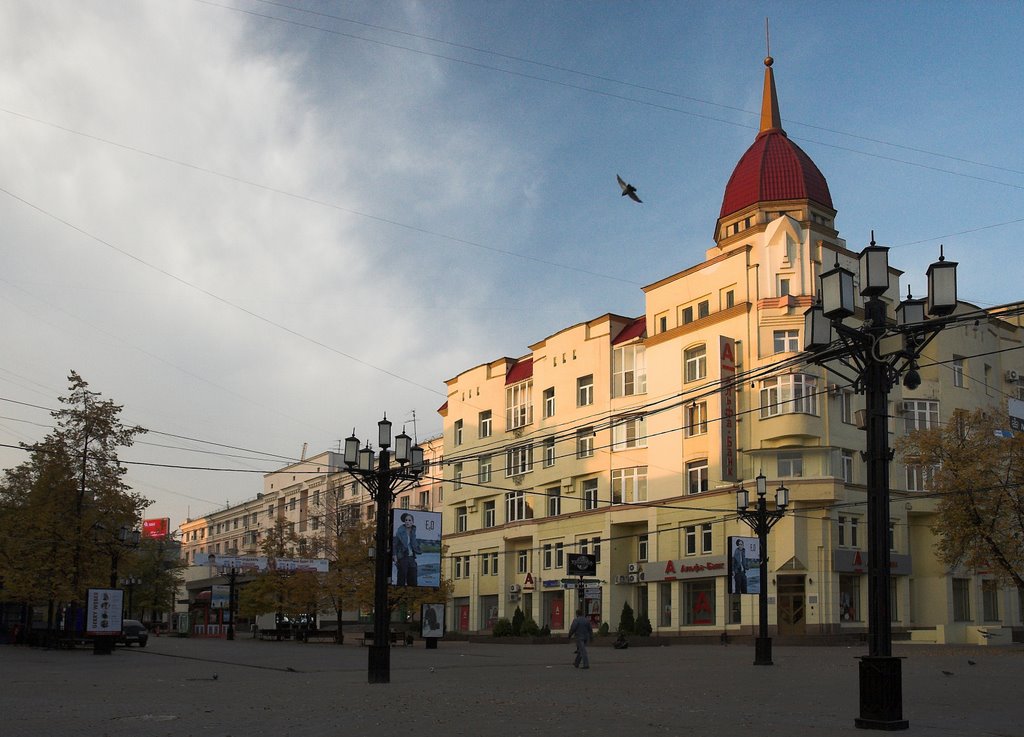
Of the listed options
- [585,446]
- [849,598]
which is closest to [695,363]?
[585,446]

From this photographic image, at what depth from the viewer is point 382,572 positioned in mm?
23016

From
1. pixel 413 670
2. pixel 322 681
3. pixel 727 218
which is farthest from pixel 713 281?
pixel 322 681

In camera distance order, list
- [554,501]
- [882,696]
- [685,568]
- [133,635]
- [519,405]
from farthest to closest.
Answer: [519,405]
[554,501]
[685,568]
[133,635]
[882,696]

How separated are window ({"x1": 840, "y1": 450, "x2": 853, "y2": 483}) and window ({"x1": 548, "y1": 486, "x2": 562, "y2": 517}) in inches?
738

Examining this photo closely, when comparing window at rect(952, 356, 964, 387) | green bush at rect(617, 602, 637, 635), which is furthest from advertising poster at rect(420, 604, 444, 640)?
window at rect(952, 356, 964, 387)

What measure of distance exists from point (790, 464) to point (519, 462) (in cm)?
2233

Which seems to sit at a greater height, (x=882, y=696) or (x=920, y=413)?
(x=920, y=413)

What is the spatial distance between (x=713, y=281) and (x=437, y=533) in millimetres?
27949

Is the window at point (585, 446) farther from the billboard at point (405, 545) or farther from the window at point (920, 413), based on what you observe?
the billboard at point (405, 545)

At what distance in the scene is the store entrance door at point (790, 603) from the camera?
4962 centimetres

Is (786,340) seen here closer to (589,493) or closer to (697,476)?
(697,476)

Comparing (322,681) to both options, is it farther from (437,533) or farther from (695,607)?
(695,607)

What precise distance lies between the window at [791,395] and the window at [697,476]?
495 centimetres

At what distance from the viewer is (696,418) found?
54.7 metres
